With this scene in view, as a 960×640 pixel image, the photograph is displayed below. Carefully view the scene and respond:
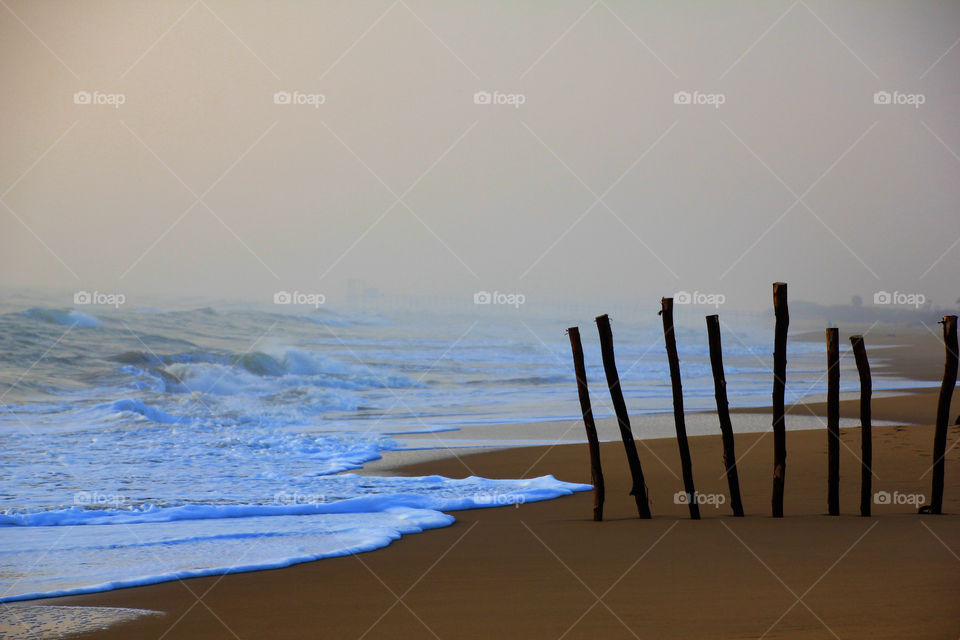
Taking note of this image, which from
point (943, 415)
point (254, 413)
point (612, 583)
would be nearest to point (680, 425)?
point (943, 415)

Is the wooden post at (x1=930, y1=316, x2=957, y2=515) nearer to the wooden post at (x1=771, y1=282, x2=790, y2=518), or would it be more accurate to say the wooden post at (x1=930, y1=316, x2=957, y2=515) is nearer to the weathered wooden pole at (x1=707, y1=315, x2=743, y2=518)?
the wooden post at (x1=771, y1=282, x2=790, y2=518)

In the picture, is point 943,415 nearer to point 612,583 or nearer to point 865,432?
point 865,432

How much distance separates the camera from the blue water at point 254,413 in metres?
8.41

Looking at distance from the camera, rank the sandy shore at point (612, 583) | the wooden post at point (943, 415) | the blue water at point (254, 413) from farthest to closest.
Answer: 1. the wooden post at point (943, 415)
2. the blue water at point (254, 413)
3. the sandy shore at point (612, 583)

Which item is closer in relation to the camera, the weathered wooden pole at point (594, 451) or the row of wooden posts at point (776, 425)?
the row of wooden posts at point (776, 425)

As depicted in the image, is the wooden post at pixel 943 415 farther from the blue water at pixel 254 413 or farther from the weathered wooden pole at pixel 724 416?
the blue water at pixel 254 413

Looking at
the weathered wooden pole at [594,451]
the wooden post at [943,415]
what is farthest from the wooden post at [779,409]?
the weathered wooden pole at [594,451]

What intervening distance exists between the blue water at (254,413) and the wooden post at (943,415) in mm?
4292

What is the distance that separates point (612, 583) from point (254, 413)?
20977 mm

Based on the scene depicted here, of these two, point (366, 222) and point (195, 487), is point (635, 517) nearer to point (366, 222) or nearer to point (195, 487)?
point (195, 487)

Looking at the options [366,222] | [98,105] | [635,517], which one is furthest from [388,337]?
[635,517]

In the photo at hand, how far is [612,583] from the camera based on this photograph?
21.0ft

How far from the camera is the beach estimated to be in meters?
5.39

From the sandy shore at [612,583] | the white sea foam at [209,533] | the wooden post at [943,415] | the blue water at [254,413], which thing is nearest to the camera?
the sandy shore at [612,583]
